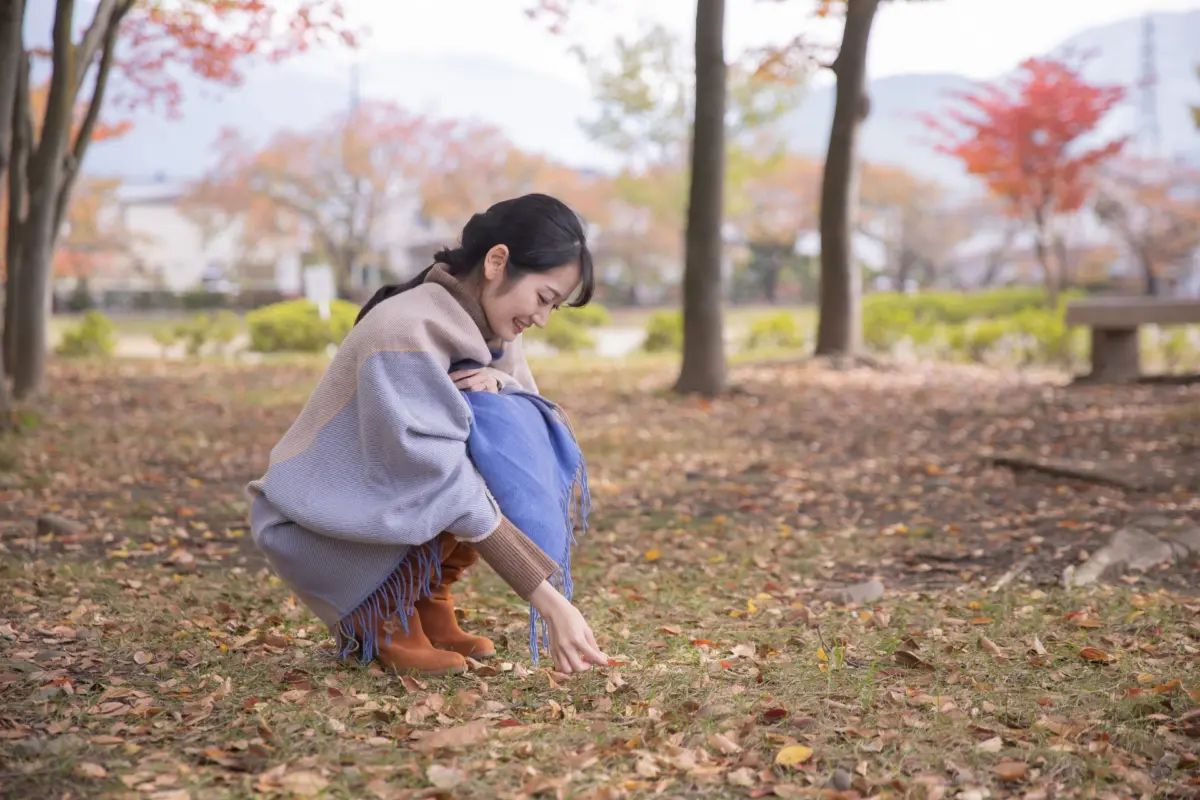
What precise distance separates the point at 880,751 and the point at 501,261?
1287 mm

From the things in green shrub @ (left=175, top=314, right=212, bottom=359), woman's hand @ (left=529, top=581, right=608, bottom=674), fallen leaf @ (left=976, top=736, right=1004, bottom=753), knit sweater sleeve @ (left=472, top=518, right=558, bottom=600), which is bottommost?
fallen leaf @ (left=976, top=736, right=1004, bottom=753)

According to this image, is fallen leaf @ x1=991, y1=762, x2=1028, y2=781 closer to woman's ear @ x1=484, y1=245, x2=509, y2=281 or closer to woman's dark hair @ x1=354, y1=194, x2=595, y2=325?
woman's dark hair @ x1=354, y1=194, x2=595, y2=325

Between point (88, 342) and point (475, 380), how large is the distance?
12.0 m

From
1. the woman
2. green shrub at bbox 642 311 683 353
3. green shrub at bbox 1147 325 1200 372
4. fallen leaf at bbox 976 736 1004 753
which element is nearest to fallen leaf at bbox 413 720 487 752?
the woman

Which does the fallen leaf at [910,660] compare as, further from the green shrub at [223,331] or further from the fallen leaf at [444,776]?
the green shrub at [223,331]

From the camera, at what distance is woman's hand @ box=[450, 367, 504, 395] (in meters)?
2.60

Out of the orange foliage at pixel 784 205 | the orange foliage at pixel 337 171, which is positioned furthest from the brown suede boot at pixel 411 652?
the orange foliage at pixel 784 205

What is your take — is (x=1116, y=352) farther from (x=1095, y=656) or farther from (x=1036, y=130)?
(x=1036, y=130)

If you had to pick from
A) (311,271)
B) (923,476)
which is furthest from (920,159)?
(923,476)

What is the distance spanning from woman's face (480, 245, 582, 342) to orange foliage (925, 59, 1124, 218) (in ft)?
50.2

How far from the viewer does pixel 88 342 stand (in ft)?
43.5

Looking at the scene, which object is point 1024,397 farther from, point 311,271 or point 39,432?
point 311,271

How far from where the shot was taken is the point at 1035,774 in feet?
7.20

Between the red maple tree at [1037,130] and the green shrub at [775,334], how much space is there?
15.7 ft
